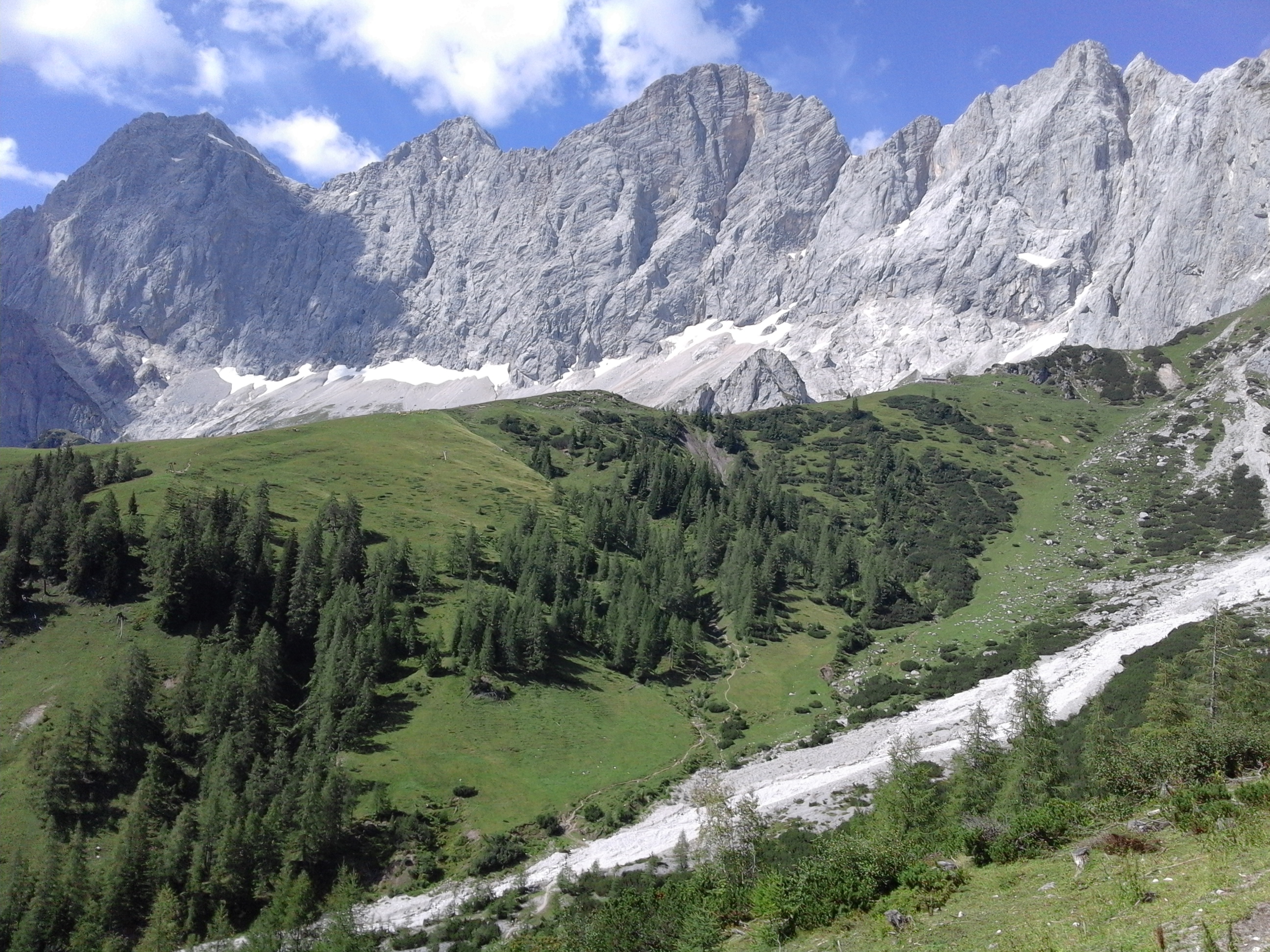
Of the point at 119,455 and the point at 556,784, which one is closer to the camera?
the point at 556,784

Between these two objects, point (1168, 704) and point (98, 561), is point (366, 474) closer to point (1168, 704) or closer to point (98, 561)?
point (98, 561)

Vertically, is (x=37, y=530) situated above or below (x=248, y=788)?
above

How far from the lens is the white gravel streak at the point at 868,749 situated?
65.2m

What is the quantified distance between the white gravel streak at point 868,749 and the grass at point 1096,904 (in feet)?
131

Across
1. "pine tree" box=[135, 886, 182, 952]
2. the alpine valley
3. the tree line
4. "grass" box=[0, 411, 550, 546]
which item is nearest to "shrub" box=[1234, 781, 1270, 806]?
the alpine valley

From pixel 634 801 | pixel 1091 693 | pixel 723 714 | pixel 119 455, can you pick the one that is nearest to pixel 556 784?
pixel 634 801

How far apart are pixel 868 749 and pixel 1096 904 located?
67.3 metres

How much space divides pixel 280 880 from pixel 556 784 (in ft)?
87.8

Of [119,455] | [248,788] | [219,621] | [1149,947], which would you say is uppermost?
[119,455]

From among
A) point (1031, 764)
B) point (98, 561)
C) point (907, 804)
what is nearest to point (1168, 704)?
point (1031, 764)

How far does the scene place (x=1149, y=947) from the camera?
16.3 metres

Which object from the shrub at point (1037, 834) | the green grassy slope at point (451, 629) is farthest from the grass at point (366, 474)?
the shrub at point (1037, 834)

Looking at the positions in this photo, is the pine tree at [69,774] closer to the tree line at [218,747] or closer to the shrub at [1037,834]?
the tree line at [218,747]

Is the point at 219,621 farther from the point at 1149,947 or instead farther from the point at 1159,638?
the point at 1159,638
